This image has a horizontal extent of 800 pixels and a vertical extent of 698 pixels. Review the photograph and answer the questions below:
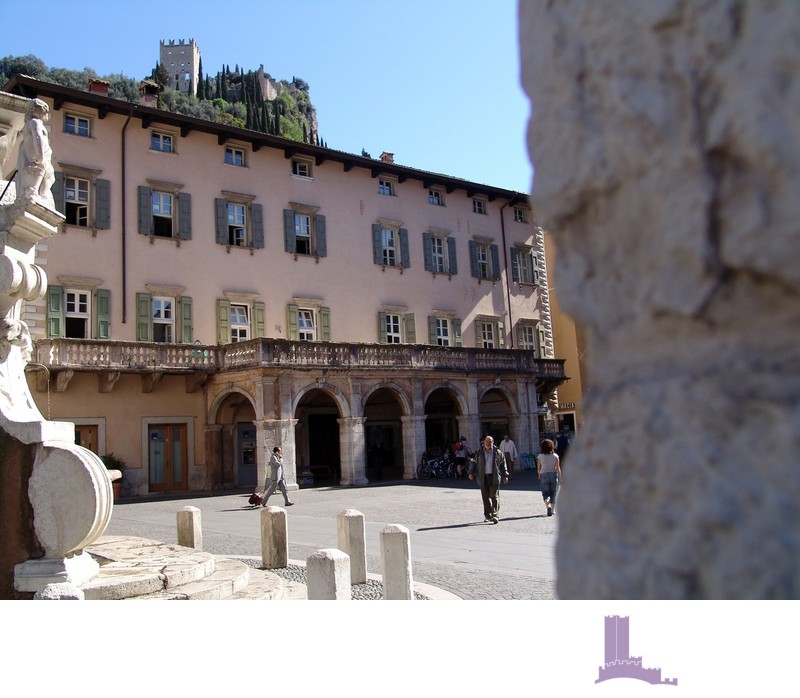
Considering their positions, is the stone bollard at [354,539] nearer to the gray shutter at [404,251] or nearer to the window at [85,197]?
the window at [85,197]

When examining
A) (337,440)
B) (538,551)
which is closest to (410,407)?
(337,440)

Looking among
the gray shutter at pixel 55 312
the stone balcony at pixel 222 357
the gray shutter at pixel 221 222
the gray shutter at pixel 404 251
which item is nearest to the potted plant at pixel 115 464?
the stone balcony at pixel 222 357

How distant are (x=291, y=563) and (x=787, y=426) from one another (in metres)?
8.36

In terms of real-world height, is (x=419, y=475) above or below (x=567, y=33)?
below

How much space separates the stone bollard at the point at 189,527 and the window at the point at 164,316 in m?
16.2

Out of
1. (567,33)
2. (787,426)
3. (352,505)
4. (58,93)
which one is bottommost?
(352,505)

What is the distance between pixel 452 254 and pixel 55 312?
660 inches

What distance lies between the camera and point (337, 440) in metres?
30.0

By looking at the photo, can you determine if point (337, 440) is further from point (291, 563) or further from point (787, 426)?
point (787, 426)

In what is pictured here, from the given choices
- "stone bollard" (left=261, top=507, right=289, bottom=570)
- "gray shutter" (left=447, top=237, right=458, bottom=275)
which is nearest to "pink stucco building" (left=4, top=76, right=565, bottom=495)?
"gray shutter" (left=447, top=237, right=458, bottom=275)

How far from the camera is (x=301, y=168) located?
94.1ft

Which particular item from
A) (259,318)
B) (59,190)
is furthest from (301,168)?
(59,190)

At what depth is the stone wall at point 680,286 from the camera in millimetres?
762
